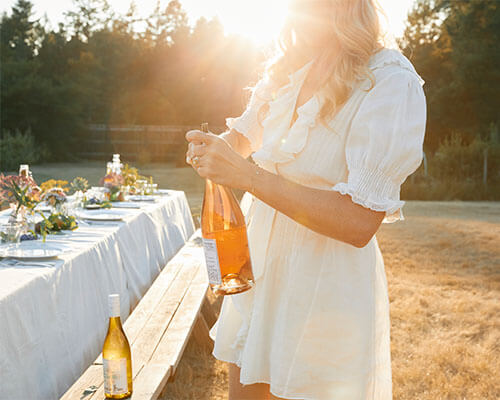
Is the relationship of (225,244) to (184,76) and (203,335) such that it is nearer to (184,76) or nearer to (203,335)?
(203,335)

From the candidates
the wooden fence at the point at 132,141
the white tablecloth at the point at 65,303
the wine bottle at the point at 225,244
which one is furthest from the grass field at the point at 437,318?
the wooden fence at the point at 132,141

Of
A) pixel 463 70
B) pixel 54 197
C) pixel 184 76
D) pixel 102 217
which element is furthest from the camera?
pixel 184 76

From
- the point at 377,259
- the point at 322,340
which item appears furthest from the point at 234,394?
the point at 377,259

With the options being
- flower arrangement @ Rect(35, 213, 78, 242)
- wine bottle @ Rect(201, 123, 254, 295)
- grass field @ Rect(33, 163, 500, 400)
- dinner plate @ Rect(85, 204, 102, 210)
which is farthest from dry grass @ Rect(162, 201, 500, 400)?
wine bottle @ Rect(201, 123, 254, 295)

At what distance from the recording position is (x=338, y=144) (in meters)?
1.13

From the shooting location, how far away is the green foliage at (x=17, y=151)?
53.6 ft

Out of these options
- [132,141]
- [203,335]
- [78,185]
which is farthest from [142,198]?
[132,141]

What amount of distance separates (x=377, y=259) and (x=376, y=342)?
0.19 metres

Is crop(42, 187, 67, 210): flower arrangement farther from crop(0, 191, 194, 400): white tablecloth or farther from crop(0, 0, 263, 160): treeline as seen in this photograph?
crop(0, 0, 263, 160): treeline

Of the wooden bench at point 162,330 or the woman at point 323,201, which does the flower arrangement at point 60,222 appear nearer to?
the wooden bench at point 162,330

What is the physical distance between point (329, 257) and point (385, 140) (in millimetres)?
297

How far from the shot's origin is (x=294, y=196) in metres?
1.04

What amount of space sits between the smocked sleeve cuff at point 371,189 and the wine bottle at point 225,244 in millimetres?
343

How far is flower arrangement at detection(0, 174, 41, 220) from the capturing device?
2.78m
